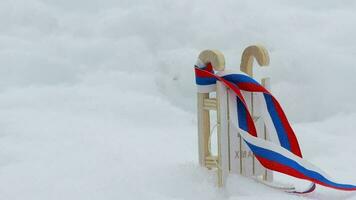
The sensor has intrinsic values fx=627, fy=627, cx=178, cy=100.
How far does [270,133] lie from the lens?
6.79 ft

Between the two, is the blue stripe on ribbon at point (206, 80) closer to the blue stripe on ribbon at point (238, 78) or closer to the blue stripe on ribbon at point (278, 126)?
the blue stripe on ribbon at point (238, 78)

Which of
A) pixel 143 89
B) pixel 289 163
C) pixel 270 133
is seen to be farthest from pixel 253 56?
pixel 143 89

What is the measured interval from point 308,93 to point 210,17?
0.99 meters

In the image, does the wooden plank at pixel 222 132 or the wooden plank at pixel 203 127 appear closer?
the wooden plank at pixel 222 132

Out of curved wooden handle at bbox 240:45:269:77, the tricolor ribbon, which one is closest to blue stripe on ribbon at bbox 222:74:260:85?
the tricolor ribbon

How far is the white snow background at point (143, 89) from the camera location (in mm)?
2203

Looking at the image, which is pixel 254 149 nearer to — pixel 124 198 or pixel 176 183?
pixel 176 183

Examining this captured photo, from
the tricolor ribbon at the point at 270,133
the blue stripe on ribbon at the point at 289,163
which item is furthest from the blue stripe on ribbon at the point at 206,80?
the blue stripe on ribbon at the point at 289,163

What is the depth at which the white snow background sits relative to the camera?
2203mm

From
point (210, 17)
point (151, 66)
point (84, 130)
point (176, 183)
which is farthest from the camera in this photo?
point (210, 17)

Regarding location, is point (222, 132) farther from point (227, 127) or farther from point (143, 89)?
point (143, 89)

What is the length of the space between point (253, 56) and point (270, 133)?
0.28 metres

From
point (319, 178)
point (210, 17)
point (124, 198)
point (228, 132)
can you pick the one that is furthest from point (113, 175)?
point (210, 17)

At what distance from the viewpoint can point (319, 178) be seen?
6.63 ft
